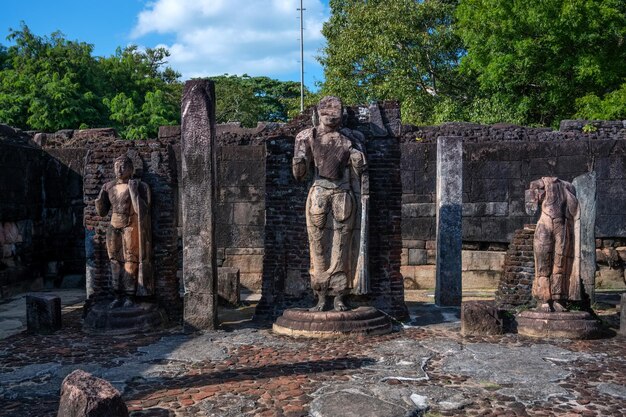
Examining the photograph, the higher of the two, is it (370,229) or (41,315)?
(370,229)

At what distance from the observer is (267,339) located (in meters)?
7.49

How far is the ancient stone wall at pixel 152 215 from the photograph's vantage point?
840 centimetres

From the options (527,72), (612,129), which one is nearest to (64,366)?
(612,129)

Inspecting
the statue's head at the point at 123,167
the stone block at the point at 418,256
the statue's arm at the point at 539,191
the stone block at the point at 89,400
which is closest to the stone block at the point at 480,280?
the stone block at the point at 418,256

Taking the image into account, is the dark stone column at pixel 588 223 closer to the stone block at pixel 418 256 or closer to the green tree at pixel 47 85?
the stone block at pixel 418 256

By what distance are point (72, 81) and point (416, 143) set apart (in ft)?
51.7

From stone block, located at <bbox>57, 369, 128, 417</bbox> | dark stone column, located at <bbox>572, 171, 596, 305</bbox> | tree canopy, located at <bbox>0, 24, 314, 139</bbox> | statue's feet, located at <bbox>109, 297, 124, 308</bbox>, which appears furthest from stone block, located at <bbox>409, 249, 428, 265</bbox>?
tree canopy, located at <bbox>0, 24, 314, 139</bbox>

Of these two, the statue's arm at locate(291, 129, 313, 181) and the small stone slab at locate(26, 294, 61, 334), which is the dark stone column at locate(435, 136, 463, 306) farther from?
the small stone slab at locate(26, 294, 61, 334)

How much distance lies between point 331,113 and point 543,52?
1201 centimetres

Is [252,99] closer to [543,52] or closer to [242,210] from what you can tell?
[543,52]

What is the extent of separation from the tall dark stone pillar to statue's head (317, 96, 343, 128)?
4.61ft

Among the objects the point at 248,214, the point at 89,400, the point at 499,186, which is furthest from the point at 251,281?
the point at 89,400

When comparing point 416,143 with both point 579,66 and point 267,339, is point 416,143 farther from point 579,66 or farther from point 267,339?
point 579,66

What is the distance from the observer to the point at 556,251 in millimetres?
7473
